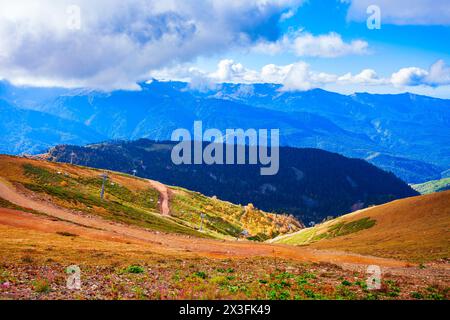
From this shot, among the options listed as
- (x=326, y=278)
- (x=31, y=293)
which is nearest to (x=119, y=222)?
(x=326, y=278)

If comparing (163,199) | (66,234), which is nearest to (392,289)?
(66,234)

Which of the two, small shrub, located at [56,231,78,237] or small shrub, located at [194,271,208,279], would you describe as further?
small shrub, located at [56,231,78,237]

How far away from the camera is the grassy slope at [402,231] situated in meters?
64.4

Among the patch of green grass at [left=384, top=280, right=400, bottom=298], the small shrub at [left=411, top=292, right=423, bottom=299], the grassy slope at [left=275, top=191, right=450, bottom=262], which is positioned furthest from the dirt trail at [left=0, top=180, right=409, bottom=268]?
the small shrub at [left=411, top=292, right=423, bottom=299]

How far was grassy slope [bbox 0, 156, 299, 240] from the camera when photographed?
8081cm

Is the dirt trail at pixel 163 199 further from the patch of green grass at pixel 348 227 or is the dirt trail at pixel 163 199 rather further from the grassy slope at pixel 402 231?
the patch of green grass at pixel 348 227

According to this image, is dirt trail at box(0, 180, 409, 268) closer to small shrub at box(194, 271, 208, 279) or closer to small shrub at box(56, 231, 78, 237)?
small shrub at box(56, 231, 78, 237)

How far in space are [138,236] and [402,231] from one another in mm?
51362

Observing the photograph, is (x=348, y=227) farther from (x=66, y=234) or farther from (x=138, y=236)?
(x=66, y=234)

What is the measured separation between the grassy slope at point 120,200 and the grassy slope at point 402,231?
104 ft

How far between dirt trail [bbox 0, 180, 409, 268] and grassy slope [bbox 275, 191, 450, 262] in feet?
26.0

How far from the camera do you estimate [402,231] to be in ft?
266
